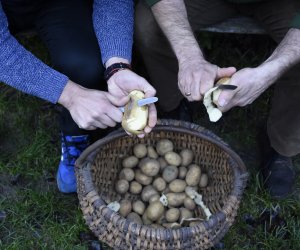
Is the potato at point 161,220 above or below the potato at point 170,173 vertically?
below

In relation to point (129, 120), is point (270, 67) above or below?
above

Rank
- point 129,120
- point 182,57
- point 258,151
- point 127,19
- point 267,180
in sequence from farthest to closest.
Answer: point 258,151 < point 267,180 < point 127,19 < point 182,57 < point 129,120

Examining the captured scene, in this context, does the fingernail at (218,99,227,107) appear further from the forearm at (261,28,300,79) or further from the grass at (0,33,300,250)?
the grass at (0,33,300,250)

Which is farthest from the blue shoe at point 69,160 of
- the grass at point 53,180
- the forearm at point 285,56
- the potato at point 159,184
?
the forearm at point 285,56

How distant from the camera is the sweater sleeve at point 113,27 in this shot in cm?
193

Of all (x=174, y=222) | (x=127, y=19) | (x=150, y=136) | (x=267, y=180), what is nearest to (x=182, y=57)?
(x=127, y=19)

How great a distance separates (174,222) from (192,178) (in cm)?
22

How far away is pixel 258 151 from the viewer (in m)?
2.55

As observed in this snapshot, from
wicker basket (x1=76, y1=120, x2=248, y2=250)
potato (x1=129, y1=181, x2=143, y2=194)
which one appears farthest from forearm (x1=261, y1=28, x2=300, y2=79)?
potato (x1=129, y1=181, x2=143, y2=194)

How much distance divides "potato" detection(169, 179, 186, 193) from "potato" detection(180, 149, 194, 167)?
0.10m

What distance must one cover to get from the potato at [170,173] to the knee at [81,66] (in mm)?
522

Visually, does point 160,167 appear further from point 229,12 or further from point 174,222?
point 229,12

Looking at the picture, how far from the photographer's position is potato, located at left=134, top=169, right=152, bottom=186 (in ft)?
6.98

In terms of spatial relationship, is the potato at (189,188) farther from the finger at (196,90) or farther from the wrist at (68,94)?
the wrist at (68,94)
